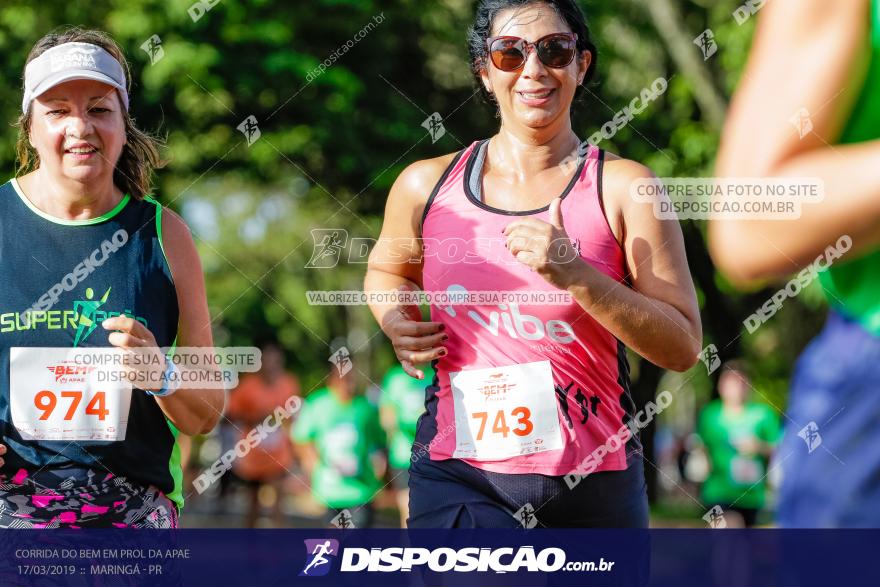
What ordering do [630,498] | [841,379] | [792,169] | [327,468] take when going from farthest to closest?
[327,468]
[630,498]
[841,379]
[792,169]

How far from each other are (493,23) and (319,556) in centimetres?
174

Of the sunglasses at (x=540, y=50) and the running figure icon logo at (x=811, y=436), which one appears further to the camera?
the sunglasses at (x=540, y=50)

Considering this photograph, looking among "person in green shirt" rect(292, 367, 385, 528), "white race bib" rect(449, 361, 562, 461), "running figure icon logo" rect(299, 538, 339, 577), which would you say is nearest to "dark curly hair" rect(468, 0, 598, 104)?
"white race bib" rect(449, 361, 562, 461)

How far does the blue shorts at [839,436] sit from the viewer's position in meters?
1.65

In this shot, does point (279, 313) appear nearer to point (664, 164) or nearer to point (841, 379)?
point (664, 164)

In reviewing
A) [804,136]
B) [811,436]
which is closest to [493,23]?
[811,436]

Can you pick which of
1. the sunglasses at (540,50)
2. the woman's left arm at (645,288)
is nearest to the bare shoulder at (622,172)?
the woman's left arm at (645,288)

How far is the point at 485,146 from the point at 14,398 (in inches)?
56.7

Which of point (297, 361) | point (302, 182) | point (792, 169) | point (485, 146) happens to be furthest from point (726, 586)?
point (297, 361)

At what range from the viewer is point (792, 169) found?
150 centimetres

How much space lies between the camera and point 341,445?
795cm

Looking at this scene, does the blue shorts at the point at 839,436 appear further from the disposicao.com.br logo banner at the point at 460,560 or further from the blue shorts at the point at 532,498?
the disposicao.com.br logo banner at the point at 460,560

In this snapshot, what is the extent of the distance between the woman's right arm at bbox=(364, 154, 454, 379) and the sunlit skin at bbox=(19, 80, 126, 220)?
29.4 inches

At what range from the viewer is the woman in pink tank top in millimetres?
3188
